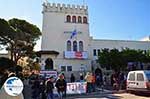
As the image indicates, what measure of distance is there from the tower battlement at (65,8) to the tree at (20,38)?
4720 millimetres

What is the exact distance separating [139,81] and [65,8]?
3313 cm

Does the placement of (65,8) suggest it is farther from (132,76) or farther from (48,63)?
(132,76)

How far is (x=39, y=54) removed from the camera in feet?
156

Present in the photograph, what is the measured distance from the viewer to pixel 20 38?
4222cm

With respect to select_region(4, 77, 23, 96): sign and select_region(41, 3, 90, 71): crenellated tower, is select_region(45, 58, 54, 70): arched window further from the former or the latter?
select_region(4, 77, 23, 96): sign

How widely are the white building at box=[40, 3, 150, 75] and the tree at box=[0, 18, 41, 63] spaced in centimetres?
233

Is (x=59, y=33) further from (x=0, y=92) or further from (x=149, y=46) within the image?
(x=0, y=92)

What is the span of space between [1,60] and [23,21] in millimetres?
7477

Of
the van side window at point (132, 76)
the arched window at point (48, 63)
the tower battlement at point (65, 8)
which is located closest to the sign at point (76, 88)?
the van side window at point (132, 76)

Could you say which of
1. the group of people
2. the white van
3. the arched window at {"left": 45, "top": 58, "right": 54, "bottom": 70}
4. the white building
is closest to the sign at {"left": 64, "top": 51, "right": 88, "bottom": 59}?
the white building

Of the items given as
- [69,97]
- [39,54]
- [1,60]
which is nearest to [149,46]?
[39,54]

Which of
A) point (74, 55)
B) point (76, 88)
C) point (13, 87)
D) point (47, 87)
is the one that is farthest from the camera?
point (74, 55)

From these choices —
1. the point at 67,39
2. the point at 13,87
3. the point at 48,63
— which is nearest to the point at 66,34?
the point at 67,39

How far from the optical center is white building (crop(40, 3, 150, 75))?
48.3 m
